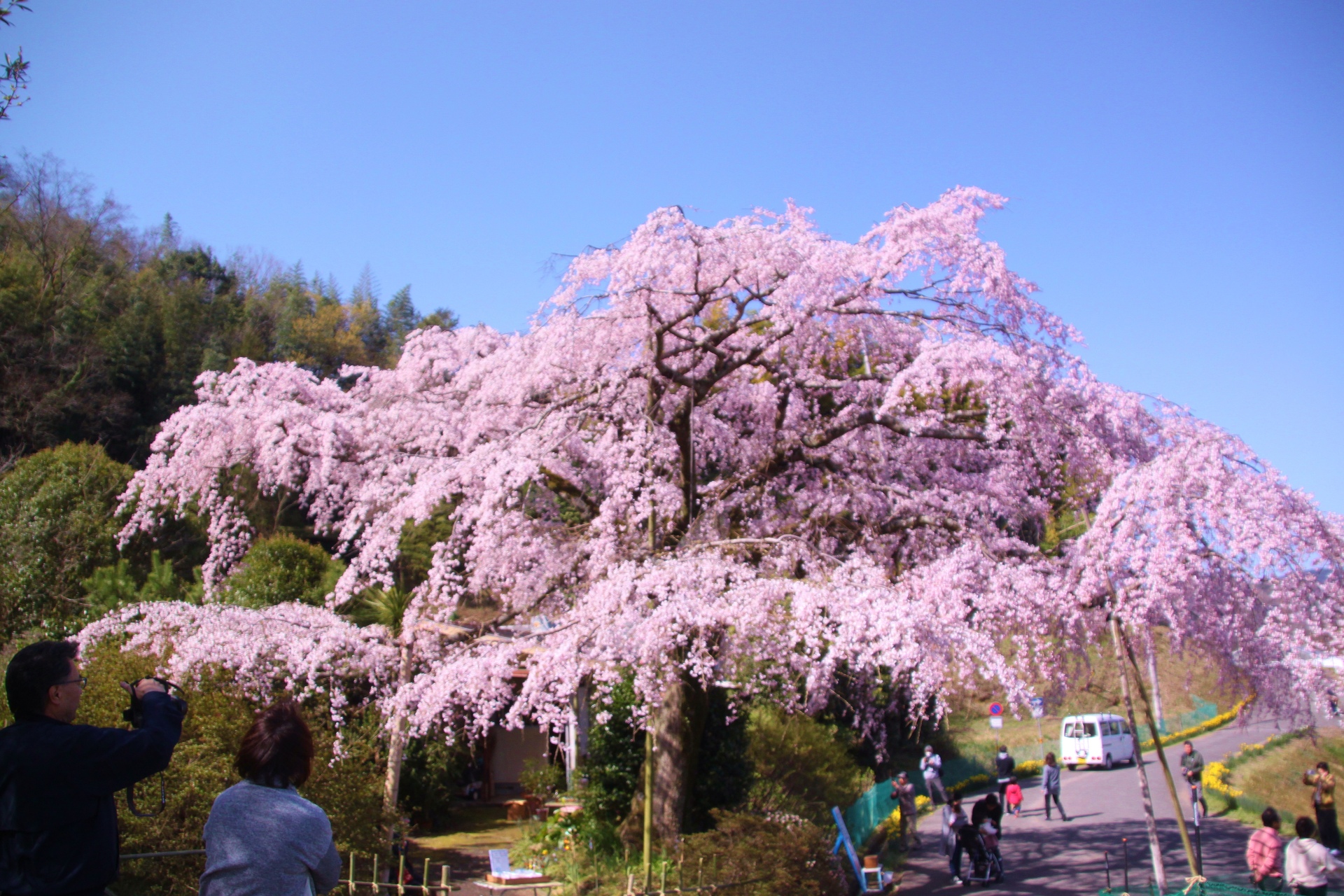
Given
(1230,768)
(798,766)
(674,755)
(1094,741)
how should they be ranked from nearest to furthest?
1. (674,755)
2. (798,766)
3. (1230,768)
4. (1094,741)

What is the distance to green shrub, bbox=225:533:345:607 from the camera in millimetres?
12992

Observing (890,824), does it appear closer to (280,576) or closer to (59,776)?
(280,576)

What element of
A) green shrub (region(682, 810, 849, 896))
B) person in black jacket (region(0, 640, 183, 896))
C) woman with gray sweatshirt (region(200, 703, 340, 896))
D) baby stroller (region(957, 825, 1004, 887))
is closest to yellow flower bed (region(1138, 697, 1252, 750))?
baby stroller (region(957, 825, 1004, 887))

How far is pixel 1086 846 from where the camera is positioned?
12.3m

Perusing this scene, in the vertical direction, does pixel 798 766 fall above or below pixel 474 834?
above

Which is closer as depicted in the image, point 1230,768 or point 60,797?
point 60,797

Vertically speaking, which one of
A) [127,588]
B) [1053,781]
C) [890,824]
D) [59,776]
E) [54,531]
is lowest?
[890,824]

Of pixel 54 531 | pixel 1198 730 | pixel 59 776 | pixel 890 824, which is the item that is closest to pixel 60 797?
pixel 59 776

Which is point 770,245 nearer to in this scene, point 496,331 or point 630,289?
point 630,289

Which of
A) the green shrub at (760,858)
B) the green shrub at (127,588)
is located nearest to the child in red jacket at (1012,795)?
the green shrub at (760,858)

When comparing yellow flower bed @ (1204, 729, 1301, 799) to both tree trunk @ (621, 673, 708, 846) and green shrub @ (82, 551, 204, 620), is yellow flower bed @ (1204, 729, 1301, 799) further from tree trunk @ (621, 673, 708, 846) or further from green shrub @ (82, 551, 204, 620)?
green shrub @ (82, 551, 204, 620)

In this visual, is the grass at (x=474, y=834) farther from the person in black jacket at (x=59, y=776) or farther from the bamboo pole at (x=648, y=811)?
the person in black jacket at (x=59, y=776)

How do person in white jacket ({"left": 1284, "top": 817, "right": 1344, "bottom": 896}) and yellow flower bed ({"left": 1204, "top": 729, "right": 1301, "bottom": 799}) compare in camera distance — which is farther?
yellow flower bed ({"left": 1204, "top": 729, "right": 1301, "bottom": 799})

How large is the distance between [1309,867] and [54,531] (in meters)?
16.7
